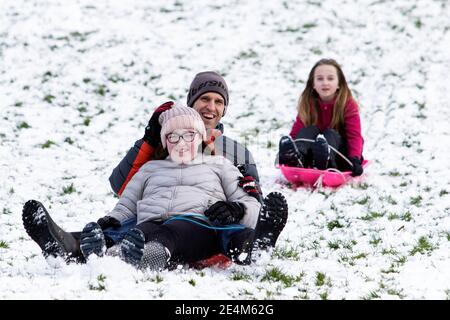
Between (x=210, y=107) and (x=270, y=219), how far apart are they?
1.50 m

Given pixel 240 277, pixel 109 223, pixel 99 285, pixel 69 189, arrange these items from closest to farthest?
pixel 99 285, pixel 240 277, pixel 109 223, pixel 69 189

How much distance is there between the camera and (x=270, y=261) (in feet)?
12.9

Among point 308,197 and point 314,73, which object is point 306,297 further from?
point 314,73

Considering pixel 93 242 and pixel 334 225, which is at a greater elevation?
pixel 93 242

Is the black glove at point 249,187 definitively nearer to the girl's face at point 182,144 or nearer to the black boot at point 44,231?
the girl's face at point 182,144

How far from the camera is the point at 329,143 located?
636 centimetres

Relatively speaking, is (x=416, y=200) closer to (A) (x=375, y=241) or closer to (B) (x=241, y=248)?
(A) (x=375, y=241)

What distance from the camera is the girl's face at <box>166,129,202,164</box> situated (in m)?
4.02

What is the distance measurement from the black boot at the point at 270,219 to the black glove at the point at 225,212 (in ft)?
0.72

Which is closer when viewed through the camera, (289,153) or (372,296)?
(372,296)

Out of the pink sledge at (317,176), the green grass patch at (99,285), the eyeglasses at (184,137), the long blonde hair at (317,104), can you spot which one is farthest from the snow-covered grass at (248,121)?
the eyeglasses at (184,137)

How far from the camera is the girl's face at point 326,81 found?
662cm

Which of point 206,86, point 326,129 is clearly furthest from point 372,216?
point 206,86

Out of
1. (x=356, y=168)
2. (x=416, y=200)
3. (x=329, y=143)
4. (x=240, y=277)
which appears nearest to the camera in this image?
(x=240, y=277)
